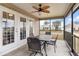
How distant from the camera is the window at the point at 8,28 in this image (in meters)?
4.33

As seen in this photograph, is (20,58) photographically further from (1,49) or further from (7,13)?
(7,13)

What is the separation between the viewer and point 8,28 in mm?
4672

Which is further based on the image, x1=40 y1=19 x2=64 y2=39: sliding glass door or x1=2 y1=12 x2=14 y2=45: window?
x1=40 y1=19 x2=64 y2=39: sliding glass door

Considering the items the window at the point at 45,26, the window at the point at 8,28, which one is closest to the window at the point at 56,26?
the window at the point at 45,26

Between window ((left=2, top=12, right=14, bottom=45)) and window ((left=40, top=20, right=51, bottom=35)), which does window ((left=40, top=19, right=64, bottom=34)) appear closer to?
window ((left=40, top=20, right=51, bottom=35))

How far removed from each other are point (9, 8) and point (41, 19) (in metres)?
5.60

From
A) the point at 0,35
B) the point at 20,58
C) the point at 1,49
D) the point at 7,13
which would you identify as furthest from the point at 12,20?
the point at 20,58

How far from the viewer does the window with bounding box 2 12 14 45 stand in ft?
14.2

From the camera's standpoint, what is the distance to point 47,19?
9.62 meters

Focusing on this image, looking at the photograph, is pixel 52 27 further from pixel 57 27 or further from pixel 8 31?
pixel 8 31

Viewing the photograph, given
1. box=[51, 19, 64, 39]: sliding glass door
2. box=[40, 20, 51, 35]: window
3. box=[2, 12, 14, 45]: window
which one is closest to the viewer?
box=[2, 12, 14, 45]: window

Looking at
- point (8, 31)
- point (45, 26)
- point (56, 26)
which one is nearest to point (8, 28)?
point (8, 31)

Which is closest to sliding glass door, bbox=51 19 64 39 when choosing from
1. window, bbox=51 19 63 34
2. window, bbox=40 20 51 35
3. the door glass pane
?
window, bbox=51 19 63 34

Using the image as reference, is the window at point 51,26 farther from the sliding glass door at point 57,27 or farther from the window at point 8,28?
the window at point 8,28
